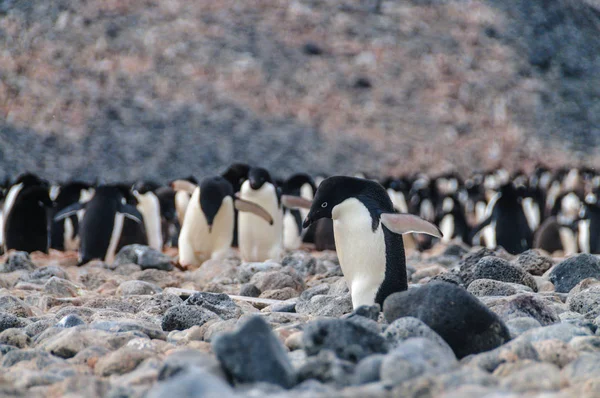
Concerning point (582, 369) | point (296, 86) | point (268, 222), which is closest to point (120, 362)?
point (582, 369)

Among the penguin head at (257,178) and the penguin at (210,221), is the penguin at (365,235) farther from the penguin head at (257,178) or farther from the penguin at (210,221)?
the penguin head at (257,178)

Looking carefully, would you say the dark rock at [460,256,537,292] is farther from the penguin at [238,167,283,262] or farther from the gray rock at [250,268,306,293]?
the penguin at [238,167,283,262]

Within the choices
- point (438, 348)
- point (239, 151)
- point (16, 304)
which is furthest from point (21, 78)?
point (438, 348)

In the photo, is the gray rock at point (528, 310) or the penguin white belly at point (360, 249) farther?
the penguin white belly at point (360, 249)

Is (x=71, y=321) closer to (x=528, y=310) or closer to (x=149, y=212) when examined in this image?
(x=528, y=310)

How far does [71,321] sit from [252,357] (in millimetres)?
1641

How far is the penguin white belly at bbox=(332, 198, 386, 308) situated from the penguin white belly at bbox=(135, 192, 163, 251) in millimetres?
5950

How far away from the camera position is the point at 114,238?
8.64 meters

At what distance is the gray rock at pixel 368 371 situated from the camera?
252cm

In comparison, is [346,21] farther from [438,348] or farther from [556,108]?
[438,348]

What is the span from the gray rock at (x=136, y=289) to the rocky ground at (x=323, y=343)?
11.8 inches

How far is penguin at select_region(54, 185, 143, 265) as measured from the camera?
8.42m

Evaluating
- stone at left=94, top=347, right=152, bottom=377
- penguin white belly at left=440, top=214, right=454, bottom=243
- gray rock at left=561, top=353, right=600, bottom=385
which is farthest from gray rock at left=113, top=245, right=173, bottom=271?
penguin white belly at left=440, top=214, right=454, bottom=243

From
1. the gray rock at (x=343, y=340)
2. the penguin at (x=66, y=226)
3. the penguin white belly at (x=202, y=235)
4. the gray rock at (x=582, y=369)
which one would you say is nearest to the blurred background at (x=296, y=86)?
the penguin at (x=66, y=226)
